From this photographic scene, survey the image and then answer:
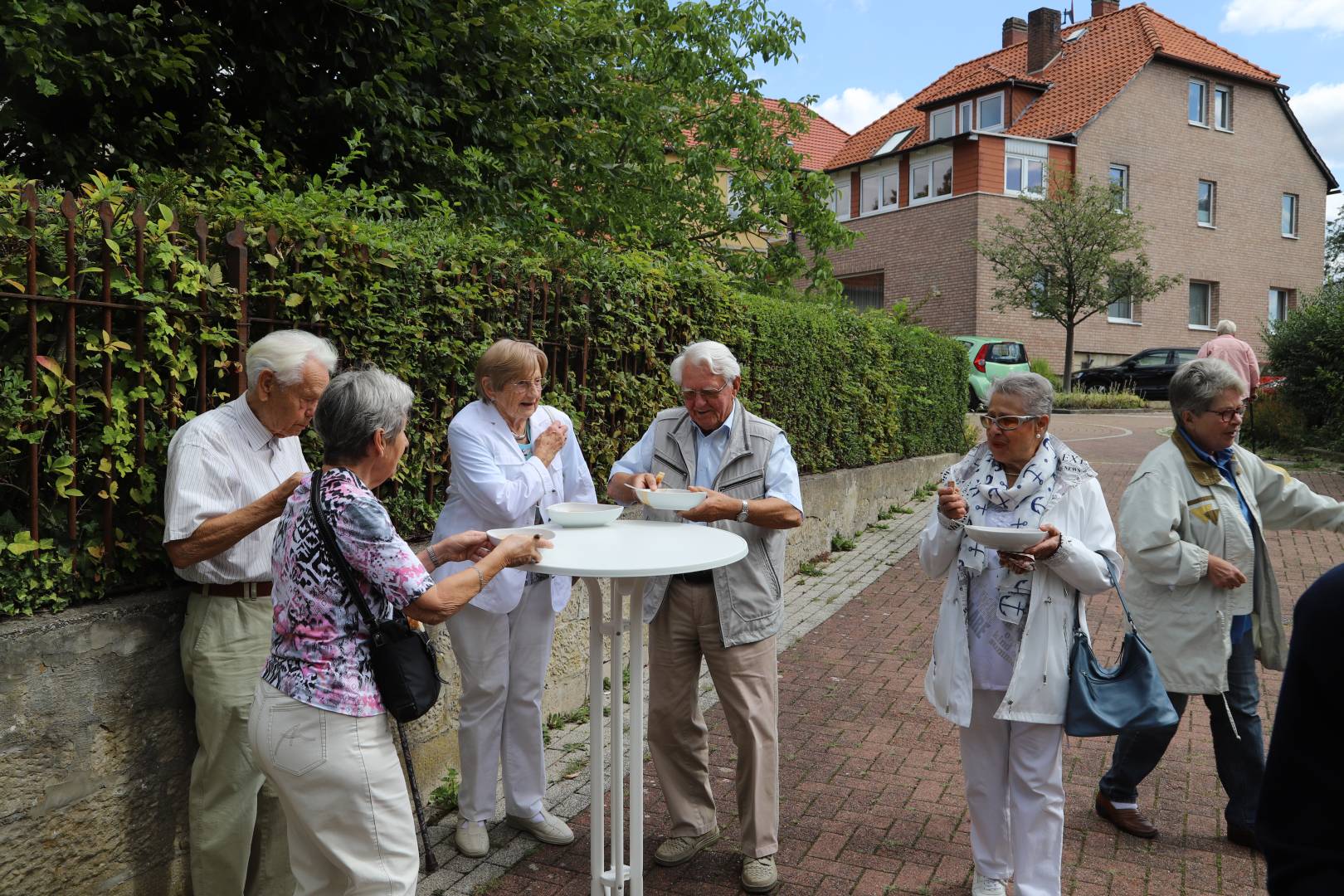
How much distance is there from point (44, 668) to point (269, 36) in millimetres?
5581

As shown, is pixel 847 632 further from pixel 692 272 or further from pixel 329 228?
pixel 329 228

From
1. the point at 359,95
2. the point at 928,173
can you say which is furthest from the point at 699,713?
the point at 928,173

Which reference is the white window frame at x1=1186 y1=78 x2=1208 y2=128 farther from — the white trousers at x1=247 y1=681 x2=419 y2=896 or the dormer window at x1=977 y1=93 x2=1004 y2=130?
the white trousers at x1=247 y1=681 x2=419 y2=896

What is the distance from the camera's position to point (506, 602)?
13.3ft

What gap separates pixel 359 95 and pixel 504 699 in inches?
183

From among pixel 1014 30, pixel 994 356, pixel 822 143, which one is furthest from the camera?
pixel 822 143

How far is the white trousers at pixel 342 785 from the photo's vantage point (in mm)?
2607

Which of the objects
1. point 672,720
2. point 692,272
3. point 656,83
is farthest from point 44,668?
point 656,83

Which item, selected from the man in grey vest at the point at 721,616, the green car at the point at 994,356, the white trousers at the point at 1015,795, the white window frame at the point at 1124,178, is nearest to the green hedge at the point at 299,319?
the man in grey vest at the point at 721,616

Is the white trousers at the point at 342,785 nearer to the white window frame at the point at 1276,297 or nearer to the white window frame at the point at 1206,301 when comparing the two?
the white window frame at the point at 1206,301

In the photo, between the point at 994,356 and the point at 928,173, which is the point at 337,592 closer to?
the point at 994,356

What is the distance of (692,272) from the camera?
288 inches

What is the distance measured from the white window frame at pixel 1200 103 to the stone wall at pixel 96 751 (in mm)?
35518

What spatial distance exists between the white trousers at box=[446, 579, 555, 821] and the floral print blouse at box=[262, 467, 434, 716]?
4.64 ft
